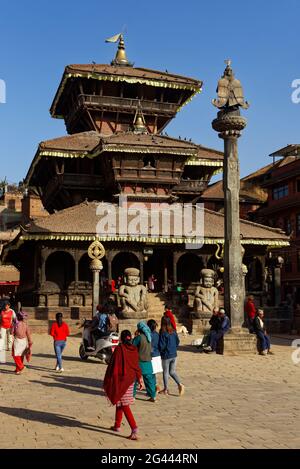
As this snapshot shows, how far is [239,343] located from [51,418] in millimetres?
9913

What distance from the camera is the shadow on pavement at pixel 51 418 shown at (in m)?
8.40

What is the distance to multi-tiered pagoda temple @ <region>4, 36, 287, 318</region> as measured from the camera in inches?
1196

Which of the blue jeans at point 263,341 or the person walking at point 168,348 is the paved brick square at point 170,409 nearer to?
the person walking at point 168,348

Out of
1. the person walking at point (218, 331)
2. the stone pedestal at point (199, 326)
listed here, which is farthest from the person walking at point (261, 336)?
the stone pedestal at point (199, 326)

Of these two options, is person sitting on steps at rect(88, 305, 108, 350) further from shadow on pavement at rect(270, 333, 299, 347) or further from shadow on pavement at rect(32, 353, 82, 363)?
shadow on pavement at rect(270, 333, 299, 347)

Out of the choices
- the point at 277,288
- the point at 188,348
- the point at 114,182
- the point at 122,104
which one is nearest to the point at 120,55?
the point at 122,104

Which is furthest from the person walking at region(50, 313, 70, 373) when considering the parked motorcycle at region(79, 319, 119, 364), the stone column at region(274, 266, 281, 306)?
the stone column at region(274, 266, 281, 306)

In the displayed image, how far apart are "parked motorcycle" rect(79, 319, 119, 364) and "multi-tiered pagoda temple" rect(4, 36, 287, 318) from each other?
42.9 feet

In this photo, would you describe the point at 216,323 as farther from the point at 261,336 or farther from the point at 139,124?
the point at 139,124

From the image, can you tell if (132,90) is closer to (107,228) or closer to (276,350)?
(107,228)

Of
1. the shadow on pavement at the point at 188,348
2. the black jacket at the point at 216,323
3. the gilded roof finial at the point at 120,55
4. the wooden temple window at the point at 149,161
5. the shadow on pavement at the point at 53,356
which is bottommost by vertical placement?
the shadow on pavement at the point at 53,356

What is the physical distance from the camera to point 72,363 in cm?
1605

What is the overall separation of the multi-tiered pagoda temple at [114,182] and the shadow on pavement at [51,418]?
64.3 feet
